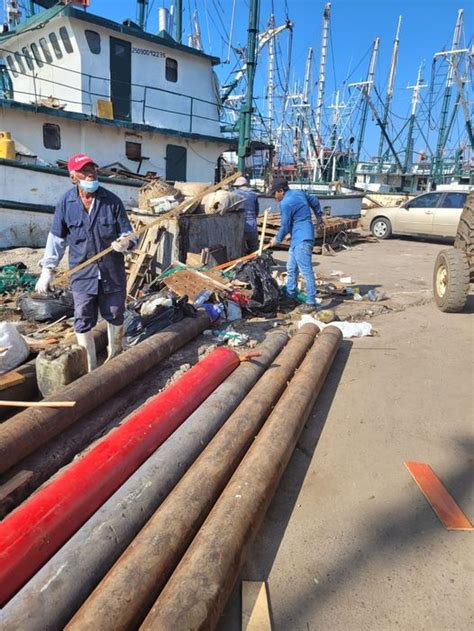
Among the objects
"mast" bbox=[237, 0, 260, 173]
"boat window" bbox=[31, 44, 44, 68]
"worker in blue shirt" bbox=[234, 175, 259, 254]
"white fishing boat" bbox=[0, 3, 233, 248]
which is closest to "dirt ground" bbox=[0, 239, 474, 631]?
"worker in blue shirt" bbox=[234, 175, 259, 254]

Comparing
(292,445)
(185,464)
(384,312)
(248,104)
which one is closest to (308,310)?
(384,312)

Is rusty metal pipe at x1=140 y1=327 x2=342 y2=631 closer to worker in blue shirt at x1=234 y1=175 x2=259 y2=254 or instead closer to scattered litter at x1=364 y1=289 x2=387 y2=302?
scattered litter at x1=364 y1=289 x2=387 y2=302

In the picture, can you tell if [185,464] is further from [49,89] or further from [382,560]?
[49,89]

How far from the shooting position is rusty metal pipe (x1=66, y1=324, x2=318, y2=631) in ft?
5.52

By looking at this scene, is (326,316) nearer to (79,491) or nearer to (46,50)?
(79,491)

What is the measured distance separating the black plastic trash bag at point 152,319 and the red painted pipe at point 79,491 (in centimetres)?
173

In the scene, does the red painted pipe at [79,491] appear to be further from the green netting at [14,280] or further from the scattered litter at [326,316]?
the green netting at [14,280]

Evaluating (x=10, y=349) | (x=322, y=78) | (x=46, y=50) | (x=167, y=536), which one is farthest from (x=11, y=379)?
(x=322, y=78)

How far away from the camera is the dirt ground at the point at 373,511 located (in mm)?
2041

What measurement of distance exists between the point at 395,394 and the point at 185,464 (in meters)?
2.34

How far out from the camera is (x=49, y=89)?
13.1 meters

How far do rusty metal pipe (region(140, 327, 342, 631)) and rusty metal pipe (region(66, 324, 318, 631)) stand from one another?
67 mm

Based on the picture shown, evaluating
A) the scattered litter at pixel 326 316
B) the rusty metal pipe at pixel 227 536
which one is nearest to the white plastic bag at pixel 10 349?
the rusty metal pipe at pixel 227 536

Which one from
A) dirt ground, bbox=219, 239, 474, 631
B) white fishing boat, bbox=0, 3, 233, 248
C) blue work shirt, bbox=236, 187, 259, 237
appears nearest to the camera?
dirt ground, bbox=219, 239, 474, 631
